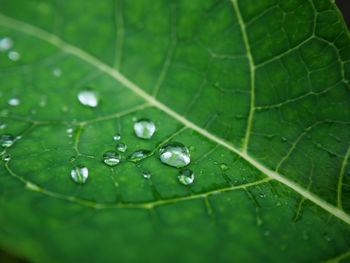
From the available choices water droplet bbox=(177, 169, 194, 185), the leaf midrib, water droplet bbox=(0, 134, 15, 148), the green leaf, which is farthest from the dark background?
water droplet bbox=(0, 134, 15, 148)

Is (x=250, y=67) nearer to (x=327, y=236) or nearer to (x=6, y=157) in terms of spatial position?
(x=327, y=236)

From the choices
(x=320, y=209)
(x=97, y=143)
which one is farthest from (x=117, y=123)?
(x=320, y=209)

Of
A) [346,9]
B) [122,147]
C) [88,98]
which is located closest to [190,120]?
[122,147]

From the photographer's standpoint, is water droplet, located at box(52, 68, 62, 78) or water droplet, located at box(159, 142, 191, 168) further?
water droplet, located at box(52, 68, 62, 78)

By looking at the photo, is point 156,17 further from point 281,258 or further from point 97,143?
point 281,258

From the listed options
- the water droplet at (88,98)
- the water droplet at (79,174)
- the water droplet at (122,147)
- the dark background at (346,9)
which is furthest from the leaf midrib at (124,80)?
the dark background at (346,9)

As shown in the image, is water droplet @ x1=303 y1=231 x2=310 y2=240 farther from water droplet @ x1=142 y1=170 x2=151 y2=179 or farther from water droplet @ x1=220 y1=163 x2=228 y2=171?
water droplet @ x1=142 y1=170 x2=151 y2=179
